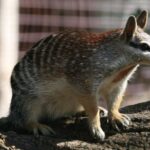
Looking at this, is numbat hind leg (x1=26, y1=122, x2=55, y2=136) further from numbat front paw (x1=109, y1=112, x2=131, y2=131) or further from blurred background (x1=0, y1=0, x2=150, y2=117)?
blurred background (x1=0, y1=0, x2=150, y2=117)

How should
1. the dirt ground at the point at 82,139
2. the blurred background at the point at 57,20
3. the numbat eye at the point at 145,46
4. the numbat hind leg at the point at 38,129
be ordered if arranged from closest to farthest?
the dirt ground at the point at 82,139 → the numbat eye at the point at 145,46 → the numbat hind leg at the point at 38,129 → the blurred background at the point at 57,20

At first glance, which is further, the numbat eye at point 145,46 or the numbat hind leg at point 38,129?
the numbat hind leg at point 38,129

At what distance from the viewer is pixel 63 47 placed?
19.2 feet

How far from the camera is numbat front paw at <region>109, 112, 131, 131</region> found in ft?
18.4

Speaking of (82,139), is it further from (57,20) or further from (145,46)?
(57,20)

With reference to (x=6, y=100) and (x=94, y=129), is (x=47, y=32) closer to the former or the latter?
(x=6, y=100)

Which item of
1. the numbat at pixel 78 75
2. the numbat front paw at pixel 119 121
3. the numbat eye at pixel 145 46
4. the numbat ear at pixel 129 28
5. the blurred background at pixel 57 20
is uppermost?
the numbat ear at pixel 129 28

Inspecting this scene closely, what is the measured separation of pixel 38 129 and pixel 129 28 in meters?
0.92

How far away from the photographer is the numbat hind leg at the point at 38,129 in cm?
568

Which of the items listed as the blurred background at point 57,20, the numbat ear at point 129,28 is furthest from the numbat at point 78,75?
the blurred background at point 57,20

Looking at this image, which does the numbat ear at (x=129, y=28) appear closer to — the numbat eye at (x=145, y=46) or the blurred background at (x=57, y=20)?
the numbat eye at (x=145, y=46)

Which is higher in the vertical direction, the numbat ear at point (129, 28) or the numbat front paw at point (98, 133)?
the numbat ear at point (129, 28)

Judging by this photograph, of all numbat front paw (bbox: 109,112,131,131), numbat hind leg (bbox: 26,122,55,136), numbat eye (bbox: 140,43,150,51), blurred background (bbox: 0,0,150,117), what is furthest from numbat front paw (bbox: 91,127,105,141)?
blurred background (bbox: 0,0,150,117)

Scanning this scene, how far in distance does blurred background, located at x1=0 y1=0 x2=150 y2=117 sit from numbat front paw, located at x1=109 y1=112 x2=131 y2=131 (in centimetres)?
312
